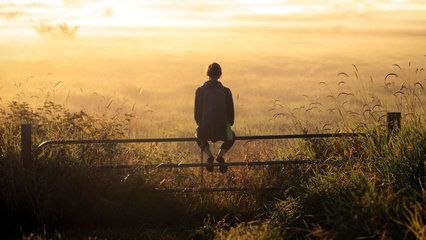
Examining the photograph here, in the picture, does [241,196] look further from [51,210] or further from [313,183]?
[51,210]

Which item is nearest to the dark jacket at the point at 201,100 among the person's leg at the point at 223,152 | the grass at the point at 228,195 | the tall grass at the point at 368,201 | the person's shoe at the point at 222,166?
the person's leg at the point at 223,152

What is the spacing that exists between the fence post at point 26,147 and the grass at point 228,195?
105 millimetres

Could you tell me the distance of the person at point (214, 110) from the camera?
7684mm

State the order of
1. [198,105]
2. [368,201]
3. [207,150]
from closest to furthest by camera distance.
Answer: [368,201] < [198,105] < [207,150]

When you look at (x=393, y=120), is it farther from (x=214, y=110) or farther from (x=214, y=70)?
(x=214, y=70)

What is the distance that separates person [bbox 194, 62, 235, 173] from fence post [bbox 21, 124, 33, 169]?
2585 mm

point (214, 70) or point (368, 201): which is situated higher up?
point (214, 70)

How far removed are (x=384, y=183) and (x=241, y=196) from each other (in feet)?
7.50

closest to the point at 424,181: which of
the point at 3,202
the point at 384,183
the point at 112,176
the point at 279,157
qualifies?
the point at 384,183

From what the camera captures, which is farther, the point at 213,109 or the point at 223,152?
the point at 223,152

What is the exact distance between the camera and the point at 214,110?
7699 millimetres

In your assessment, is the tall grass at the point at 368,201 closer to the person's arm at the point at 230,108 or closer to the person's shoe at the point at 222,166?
the person's shoe at the point at 222,166

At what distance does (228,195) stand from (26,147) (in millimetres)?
3208

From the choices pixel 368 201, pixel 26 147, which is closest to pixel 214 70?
pixel 26 147
